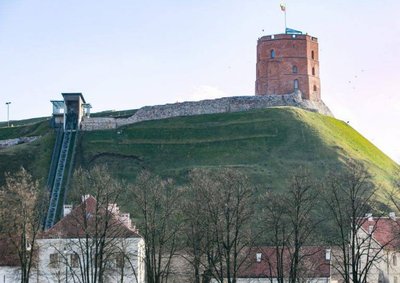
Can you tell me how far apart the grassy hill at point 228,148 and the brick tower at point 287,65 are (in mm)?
6370

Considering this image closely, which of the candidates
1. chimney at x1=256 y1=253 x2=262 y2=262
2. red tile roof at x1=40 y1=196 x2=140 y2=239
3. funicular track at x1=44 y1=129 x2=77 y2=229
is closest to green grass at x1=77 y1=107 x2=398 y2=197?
funicular track at x1=44 y1=129 x2=77 y2=229

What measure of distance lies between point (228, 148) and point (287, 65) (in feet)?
75.0

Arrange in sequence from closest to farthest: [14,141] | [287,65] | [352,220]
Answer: [352,220]
[14,141]
[287,65]

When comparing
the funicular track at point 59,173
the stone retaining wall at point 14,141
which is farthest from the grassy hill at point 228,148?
the stone retaining wall at point 14,141

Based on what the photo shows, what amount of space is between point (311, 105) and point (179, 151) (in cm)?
2583

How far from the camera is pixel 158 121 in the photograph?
134 metres

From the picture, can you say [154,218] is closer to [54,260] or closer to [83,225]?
[83,225]

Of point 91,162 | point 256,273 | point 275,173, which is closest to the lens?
point 256,273

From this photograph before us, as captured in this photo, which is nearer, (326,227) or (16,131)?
(326,227)

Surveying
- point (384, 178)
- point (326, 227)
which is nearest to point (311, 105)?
point (384, 178)

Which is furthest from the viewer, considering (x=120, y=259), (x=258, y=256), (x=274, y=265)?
(x=258, y=256)

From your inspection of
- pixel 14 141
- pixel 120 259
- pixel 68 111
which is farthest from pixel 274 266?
pixel 14 141

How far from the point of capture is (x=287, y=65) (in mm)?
139750

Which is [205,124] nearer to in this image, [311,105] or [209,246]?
[311,105]
